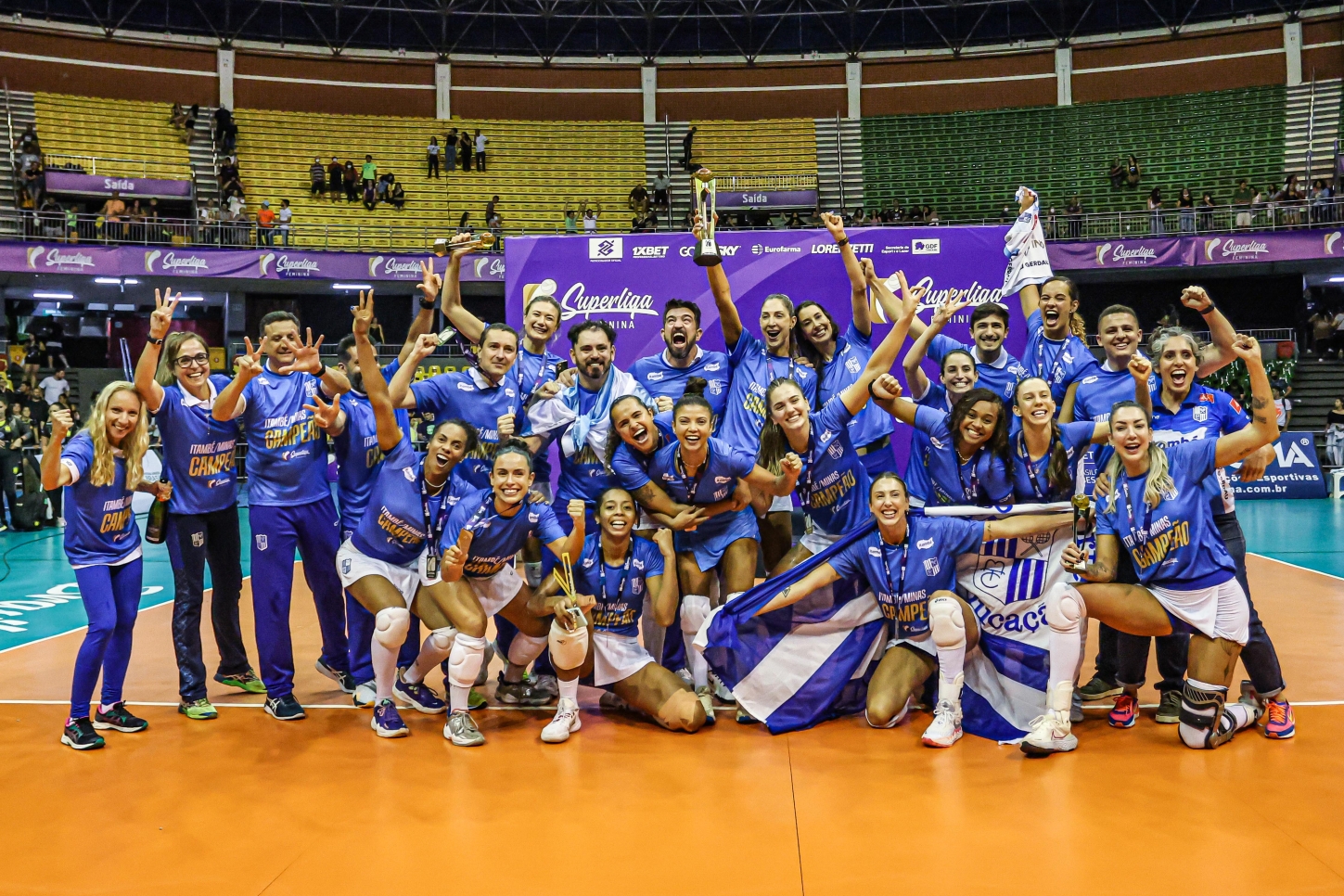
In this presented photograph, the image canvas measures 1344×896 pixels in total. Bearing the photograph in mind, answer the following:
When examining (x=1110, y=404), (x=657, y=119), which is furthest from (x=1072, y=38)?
(x=1110, y=404)

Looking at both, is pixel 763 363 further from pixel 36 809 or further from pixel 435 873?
pixel 36 809

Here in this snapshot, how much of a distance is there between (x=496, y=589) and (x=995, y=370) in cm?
→ 338

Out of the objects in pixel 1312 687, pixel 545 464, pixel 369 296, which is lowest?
pixel 1312 687

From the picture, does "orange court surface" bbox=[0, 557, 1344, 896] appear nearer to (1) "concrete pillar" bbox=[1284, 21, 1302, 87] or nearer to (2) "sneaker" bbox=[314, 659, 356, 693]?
(2) "sneaker" bbox=[314, 659, 356, 693]

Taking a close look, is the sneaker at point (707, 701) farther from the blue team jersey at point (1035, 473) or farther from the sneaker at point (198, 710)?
the sneaker at point (198, 710)

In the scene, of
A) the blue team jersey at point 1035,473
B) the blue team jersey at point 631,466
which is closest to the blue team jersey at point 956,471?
the blue team jersey at point 1035,473

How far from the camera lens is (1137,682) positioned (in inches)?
222

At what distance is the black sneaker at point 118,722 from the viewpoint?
5.49 metres

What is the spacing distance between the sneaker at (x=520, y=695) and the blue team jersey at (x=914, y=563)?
1980 mm

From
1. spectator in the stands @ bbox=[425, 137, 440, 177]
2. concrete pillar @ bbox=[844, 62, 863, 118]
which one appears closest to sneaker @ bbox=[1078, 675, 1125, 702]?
spectator in the stands @ bbox=[425, 137, 440, 177]

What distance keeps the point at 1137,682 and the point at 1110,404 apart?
1617mm

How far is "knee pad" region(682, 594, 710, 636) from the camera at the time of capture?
5.83m

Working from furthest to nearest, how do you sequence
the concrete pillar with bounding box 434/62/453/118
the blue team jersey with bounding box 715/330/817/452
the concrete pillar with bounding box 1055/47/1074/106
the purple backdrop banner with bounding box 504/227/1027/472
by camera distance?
1. the concrete pillar with bounding box 434/62/453/118
2. the concrete pillar with bounding box 1055/47/1074/106
3. the purple backdrop banner with bounding box 504/227/1027/472
4. the blue team jersey with bounding box 715/330/817/452

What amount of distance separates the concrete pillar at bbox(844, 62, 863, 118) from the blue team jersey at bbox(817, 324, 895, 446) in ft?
88.0
